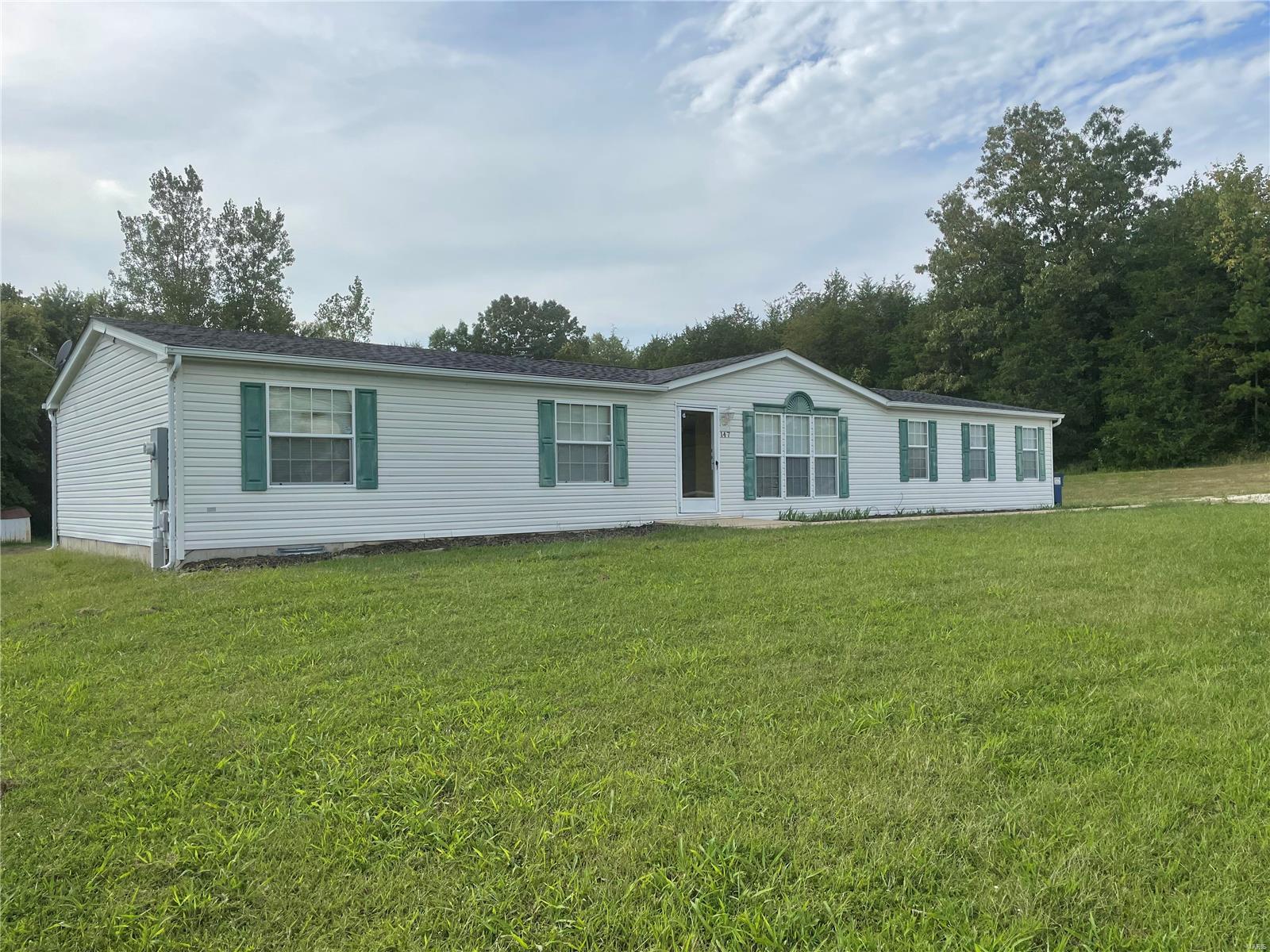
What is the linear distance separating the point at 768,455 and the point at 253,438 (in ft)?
27.6

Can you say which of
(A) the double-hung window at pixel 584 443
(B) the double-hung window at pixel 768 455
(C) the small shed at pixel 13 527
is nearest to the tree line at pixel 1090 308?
(B) the double-hung window at pixel 768 455

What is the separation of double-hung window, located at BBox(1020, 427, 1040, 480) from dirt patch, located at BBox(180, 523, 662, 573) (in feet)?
35.0

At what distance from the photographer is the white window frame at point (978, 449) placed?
17.0 meters

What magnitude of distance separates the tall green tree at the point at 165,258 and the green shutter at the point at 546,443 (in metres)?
24.9

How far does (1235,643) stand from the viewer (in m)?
4.32

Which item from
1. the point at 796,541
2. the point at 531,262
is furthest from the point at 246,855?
the point at 531,262

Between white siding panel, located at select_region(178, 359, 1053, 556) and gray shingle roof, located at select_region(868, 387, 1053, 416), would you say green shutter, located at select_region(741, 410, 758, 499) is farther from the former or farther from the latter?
gray shingle roof, located at select_region(868, 387, 1053, 416)

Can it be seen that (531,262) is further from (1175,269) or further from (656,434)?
(1175,269)

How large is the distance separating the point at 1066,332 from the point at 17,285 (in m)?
40.1

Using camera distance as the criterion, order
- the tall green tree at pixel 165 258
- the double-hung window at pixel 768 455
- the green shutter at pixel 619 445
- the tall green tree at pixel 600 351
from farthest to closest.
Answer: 1. the tall green tree at pixel 600 351
2. the tall green tree at pixel 165 258
3. the double-hung window at pixel 768 455
4. the green shutter at pixel 619 445

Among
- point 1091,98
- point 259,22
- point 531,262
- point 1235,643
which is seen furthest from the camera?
point 1091,98

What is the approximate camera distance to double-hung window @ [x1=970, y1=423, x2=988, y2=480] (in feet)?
55.9

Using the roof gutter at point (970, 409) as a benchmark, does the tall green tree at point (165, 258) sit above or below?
above

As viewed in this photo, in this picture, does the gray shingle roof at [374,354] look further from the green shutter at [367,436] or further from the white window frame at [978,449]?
the white window frame at [978,449]
